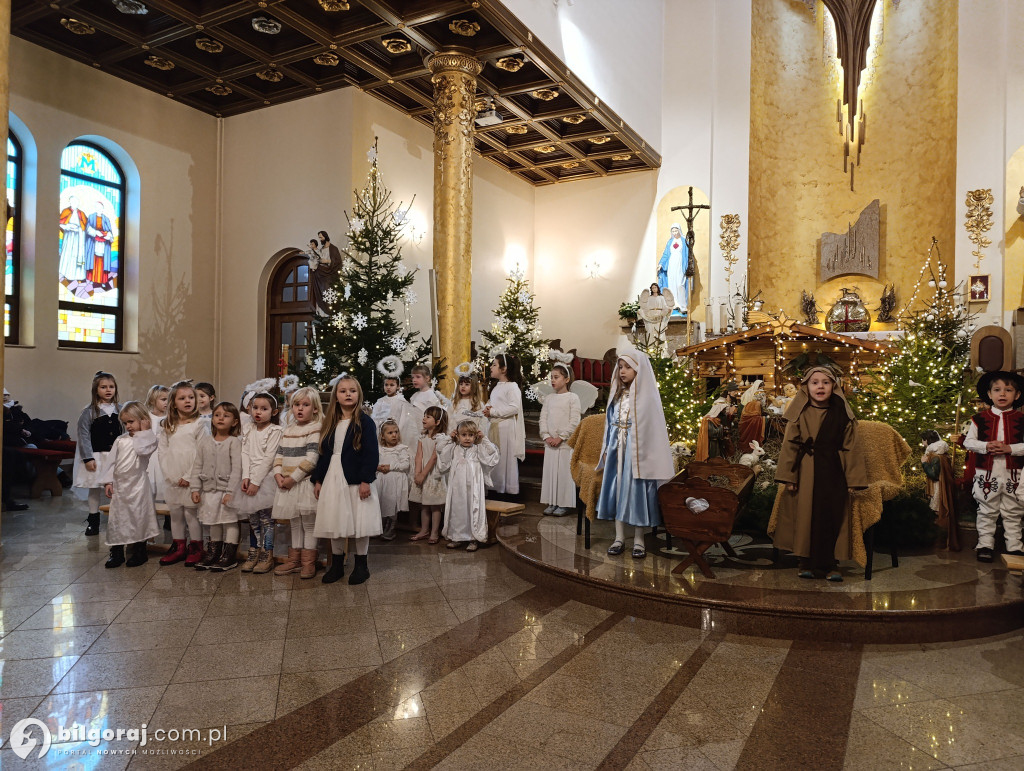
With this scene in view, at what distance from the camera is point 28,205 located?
34.8ft

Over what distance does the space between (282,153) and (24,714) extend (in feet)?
36.3

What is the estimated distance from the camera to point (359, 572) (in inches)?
222

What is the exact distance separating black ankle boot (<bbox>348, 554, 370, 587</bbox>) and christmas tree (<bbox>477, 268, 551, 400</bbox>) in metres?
8.08

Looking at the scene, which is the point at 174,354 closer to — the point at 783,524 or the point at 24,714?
the point at 24,714

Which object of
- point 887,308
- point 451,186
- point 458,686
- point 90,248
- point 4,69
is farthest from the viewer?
point 887,308

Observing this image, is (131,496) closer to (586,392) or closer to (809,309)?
(586,392)

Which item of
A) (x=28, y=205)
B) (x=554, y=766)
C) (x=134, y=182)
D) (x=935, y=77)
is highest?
(x=935, y=77)

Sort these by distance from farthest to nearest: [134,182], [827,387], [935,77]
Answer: [935,77] < [134,182] < [827,387]

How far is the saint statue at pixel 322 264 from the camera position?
11000mm

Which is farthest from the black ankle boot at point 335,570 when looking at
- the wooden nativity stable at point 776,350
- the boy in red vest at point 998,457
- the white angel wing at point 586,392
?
the wooden nativity stable at point 776,350

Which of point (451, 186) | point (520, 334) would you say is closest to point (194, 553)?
point (451, 186)

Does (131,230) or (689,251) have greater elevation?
(689,251)

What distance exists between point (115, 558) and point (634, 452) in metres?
4.57

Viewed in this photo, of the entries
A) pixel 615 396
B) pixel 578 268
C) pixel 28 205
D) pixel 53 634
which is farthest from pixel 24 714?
pixel 578 268
